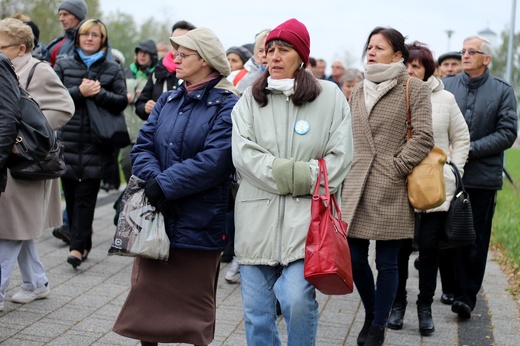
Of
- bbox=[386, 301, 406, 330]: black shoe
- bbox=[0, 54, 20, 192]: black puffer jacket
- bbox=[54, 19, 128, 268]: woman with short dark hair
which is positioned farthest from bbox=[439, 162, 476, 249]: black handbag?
bbox=[54, 19, 128, 268]: woman with short dark hair

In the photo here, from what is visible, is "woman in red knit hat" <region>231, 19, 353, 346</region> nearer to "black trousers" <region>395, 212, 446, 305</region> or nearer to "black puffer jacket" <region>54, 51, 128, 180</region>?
"black trousers" <region>395, 212, 446, 305</region>

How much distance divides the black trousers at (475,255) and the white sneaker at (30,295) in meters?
3.26

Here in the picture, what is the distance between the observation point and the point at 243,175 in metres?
4.68

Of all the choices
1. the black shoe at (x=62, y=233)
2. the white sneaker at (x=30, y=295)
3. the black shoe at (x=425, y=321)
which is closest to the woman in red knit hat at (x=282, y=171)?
the black shoe at (x=425, y=321)

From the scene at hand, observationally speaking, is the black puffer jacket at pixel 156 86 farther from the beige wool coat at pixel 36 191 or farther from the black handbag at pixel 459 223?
the black handbag at pixel 459 223

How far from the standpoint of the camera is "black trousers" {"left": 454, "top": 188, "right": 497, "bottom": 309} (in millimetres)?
7023

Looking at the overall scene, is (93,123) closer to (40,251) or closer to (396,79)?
(40,251)

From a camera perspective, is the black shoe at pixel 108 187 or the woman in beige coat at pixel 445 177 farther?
the black shoe at pixel 108 187

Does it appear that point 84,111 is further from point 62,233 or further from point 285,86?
point 285,86

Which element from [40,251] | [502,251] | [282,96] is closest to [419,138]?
[282,96]

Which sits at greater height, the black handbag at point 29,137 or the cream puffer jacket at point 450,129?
the black handbag at point 29,137

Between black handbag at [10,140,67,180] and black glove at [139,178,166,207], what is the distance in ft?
4.81

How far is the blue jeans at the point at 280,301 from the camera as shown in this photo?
455cm

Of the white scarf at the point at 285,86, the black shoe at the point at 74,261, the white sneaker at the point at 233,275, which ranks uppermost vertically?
the white scarf at the point at 285,86
